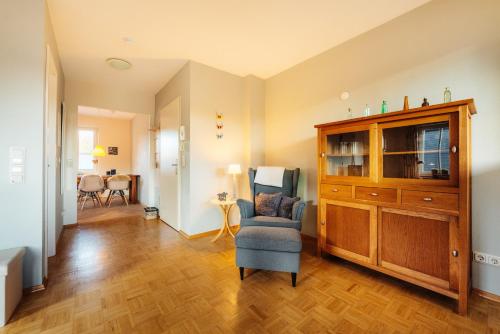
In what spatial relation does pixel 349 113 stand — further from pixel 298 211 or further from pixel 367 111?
pixel 298 211

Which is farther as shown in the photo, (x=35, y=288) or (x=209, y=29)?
(x=209, y=29)

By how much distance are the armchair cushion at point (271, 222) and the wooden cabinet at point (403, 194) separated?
0.32 metres

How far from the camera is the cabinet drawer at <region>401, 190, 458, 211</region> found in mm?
1587

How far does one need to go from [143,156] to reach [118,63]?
9.55 feet

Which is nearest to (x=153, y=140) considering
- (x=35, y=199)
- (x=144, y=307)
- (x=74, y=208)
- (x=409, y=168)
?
(x=74, y=208)

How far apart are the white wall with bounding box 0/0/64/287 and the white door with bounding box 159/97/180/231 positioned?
69.7 inches

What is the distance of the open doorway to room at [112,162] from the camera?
4945mm

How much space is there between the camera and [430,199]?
1.69 metres

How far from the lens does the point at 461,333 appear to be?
1.39 metres

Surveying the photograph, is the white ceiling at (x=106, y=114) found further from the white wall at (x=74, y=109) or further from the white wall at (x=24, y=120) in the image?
the white wall at (x=24, y=120)

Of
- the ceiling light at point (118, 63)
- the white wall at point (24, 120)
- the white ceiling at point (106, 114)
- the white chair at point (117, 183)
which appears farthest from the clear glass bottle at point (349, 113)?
the white ceiling at point (106, 114)

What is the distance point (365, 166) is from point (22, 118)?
3.04m

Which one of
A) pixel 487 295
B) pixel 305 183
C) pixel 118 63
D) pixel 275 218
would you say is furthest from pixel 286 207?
pixel 118 63

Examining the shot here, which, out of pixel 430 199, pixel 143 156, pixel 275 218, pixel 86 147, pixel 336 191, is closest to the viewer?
pixel 430 199
